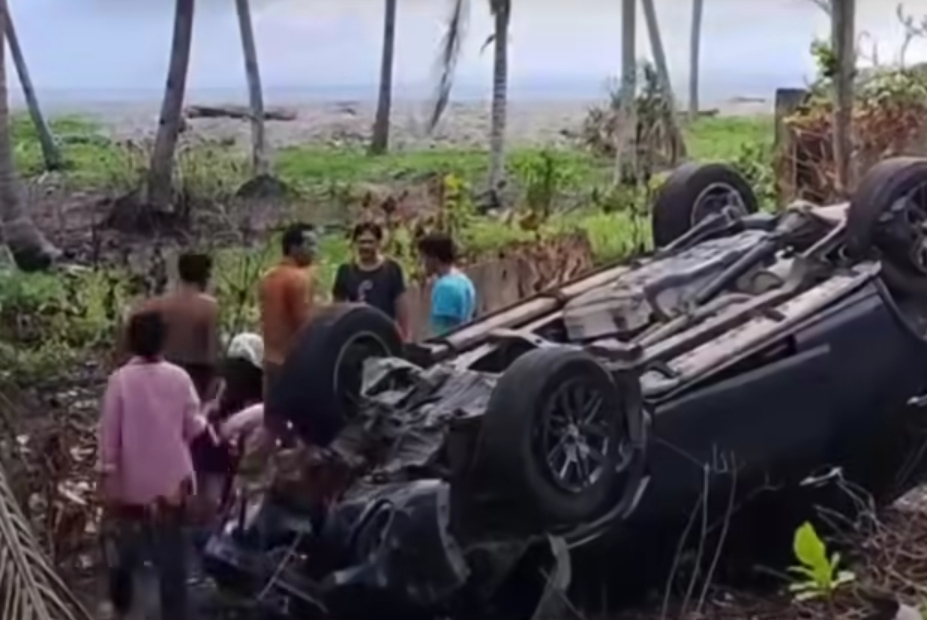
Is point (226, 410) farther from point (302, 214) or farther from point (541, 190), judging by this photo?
point (302, 214)

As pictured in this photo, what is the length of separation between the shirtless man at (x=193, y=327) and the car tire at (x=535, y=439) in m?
1.73

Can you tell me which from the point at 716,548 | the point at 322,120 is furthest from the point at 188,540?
the point at 322,120

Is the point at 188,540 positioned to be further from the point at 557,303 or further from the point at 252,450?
the point at 557,303

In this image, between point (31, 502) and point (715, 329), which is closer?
point (31, 502)

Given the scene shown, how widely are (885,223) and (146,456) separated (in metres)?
3.14

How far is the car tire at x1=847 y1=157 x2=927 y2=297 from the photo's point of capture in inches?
300

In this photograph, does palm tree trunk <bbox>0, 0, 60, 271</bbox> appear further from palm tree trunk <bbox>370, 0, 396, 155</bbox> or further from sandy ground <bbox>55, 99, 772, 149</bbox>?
palm tree trunk <bbox>370, 0, 396, 155</bbox>

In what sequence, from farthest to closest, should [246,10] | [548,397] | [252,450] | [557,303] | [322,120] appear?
1. [322,120]
2. [246,10]
3. [557,303]
4. [252,450]
5. [548,397]

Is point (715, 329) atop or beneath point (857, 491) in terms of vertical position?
atop

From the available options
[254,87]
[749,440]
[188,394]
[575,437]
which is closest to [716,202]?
[749,440]

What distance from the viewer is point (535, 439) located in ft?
20.9

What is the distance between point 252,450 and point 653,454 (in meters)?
1.58

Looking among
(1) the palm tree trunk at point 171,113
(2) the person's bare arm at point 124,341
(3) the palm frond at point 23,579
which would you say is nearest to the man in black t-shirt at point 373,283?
(2) the person's bare arm at point 124,341

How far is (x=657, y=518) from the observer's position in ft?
22.5
